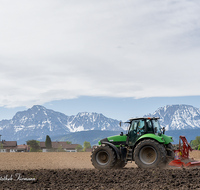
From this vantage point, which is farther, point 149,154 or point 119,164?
point 119,164

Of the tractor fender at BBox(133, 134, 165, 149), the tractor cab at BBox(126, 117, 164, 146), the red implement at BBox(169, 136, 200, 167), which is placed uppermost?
the tractor cab at BBox(126, 117, 164, 146)

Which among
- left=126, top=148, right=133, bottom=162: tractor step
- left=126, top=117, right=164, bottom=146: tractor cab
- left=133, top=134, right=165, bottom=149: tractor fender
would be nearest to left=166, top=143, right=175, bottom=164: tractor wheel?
left=133, top=134, right=165, bottom=149: tractor fender

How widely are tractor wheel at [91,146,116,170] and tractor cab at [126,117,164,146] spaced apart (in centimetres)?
124

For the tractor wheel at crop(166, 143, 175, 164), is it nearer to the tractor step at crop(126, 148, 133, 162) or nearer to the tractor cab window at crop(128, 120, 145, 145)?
the tractor cab window at crop(128, 120, 145, 145)

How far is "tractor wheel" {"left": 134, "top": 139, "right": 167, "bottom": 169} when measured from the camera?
13.5 metres

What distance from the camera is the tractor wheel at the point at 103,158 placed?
49.8 feet

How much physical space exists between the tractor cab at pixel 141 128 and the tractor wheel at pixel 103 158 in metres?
1.24

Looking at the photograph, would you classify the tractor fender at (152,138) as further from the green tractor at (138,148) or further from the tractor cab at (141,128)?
the tractor cab at (141,128)

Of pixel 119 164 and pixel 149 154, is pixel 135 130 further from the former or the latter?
pixel 119 164

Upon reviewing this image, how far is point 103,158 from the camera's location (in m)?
15.7

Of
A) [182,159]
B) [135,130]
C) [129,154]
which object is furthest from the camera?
[135,130]

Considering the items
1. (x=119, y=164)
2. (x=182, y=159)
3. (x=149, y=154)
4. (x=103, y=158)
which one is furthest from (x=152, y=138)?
(x=103, y=158)

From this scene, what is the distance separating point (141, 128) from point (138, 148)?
58.0 inches

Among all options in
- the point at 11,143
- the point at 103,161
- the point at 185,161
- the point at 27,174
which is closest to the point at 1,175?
the point at 27,174
